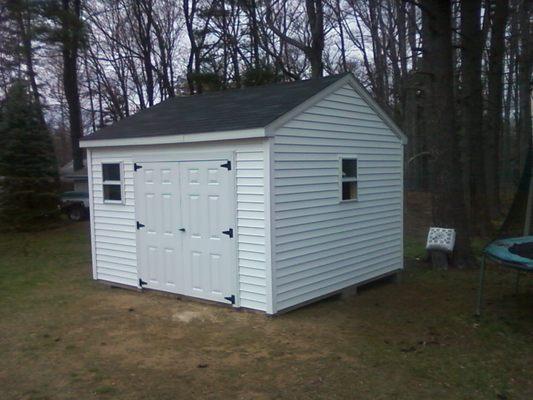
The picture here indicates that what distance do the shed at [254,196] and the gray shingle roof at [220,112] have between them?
0.04 metres

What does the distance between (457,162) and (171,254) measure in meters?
5.46

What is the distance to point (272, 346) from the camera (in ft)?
18.5

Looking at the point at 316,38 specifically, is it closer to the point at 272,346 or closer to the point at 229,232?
the point at 229,232

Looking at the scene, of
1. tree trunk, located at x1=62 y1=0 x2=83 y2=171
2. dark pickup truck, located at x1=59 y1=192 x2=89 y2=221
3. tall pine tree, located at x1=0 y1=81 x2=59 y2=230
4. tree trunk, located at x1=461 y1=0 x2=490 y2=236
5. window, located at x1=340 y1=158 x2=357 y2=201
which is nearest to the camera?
window, located at x1=340 y1=158 x2=357 y2=201

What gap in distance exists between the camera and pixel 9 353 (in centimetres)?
568

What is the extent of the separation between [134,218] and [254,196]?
2456mm

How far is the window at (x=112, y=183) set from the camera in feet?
27.6

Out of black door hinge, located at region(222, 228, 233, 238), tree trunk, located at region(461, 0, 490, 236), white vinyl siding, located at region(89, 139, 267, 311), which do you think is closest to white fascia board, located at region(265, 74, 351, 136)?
white vinyl siding, located at region(89, 139, 267, 311)

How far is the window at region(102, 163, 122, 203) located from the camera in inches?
331

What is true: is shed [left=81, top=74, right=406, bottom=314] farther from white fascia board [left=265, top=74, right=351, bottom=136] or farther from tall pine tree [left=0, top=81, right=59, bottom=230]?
tall pine tree [left=0, top=81, right=59, bottom=230]

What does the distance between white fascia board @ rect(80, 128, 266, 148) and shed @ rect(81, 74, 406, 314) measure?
18 mm

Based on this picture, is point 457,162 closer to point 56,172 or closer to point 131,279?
point 131,279

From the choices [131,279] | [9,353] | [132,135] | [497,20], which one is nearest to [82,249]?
[131,279]

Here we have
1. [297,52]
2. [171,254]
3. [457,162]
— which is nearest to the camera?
[171,254]
